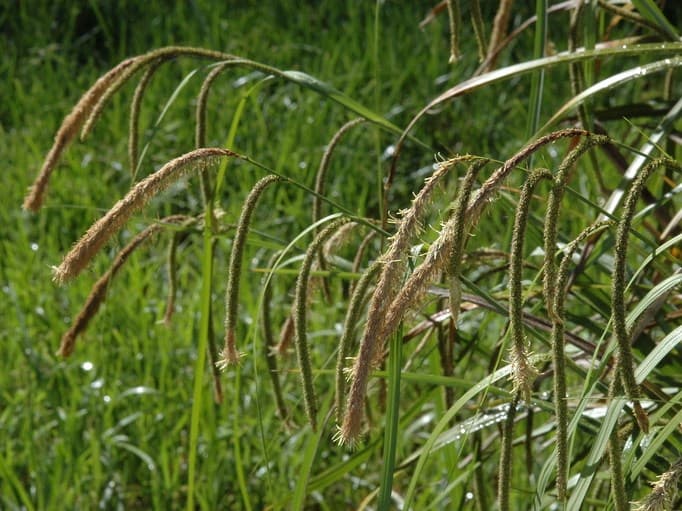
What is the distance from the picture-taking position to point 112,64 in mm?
4320

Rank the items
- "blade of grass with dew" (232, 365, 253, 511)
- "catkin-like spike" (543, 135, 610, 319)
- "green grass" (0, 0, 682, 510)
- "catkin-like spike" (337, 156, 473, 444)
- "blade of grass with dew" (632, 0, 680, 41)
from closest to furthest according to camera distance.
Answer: "catkin-like spike" (337, 156, 473, 444) < "catkin-like spike" (543, 135, 610, 319) < "blade of grass with dew" (632, 0, 680, 41) < "green grass" (0, 0, 682, 510) < "blade of grass with dew" (232, 365, 253, 511)

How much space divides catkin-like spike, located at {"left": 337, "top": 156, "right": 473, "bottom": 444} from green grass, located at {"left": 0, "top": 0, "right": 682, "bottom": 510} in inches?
1.7

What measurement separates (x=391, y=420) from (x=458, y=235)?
0.85 ft

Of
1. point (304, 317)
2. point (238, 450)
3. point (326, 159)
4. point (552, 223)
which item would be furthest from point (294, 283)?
point (552, 223)

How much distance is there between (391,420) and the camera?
3.99 ft

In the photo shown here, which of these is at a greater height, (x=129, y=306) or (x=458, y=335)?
(x=458, y=335)

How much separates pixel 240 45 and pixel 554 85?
1097mm

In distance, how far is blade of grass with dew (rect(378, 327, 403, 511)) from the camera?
118 cm

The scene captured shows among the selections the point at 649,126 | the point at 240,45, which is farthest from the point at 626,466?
the point at 240,45

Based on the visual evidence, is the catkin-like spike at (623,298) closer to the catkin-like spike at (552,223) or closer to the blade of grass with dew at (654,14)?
the catkin-like spike at (552,223)

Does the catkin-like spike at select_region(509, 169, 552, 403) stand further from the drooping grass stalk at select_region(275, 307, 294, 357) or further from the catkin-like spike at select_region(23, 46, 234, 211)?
the drooping grass stalk at select_region(275, 307, 294, 357)

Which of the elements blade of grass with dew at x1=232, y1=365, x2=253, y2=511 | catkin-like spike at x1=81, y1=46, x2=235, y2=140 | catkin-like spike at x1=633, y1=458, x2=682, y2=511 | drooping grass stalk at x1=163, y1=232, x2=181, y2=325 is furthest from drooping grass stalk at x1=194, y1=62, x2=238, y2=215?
catkin-like spike at x1=633, y1=458, x2=682, y2=511

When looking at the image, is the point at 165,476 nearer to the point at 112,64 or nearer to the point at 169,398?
the point at 169,398

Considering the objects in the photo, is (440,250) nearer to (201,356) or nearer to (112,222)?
(112,222)
